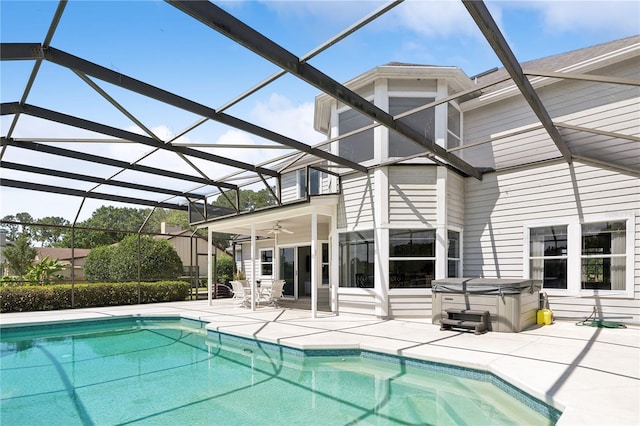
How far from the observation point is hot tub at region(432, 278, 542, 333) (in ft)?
22.5

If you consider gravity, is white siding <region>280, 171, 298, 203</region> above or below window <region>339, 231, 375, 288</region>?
above

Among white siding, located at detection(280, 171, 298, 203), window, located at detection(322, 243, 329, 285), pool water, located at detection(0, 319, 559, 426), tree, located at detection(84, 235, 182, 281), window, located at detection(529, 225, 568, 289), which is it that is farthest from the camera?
tree, located at detection(84, 235, 182, 281)

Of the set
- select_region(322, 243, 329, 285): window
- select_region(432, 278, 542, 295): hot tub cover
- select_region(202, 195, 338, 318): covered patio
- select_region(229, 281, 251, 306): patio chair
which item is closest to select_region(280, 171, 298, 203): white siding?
select_region(202, 195, 338, 318): covered patio

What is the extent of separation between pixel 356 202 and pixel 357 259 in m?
1.29

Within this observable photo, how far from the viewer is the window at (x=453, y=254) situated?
884cm

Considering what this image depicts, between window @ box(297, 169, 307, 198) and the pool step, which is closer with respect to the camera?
the pool step

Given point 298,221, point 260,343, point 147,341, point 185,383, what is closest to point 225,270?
point 298,221

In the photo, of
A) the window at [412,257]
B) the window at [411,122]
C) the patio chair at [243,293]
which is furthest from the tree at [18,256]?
the window at [411,122]

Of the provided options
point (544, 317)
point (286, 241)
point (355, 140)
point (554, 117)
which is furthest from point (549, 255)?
point (286, 241)

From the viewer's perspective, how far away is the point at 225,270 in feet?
76.0

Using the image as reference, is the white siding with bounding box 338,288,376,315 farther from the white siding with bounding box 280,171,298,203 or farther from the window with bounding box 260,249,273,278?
the window with bounding box 260,249,273,278

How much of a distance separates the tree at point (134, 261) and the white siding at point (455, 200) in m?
11.4

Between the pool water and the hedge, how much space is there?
165 inches

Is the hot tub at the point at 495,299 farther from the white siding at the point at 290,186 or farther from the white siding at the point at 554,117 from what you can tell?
the white siding at the point at 290,186
